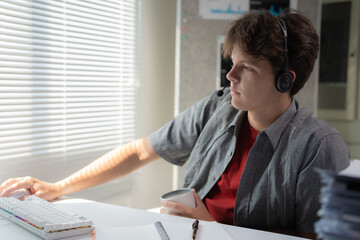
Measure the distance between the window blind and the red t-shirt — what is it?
2.39ft

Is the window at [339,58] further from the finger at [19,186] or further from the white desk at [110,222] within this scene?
the finger at [19,186]

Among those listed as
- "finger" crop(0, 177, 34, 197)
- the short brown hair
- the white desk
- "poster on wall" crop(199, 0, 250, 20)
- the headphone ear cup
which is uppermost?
"poster on wall" crop(199, 0, 250, 20)

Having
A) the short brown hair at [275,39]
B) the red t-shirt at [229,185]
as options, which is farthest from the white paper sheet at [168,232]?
the short brown hair at [275,39]

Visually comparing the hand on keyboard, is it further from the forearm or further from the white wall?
the white wall

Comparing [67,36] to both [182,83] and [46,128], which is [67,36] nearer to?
[46,128]

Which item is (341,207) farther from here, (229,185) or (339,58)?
(339,58)

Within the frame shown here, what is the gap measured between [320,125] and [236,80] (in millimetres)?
277

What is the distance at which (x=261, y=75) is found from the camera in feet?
3.50

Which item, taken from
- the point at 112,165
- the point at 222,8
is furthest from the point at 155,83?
the point at 112,165

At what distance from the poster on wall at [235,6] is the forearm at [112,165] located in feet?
2.82

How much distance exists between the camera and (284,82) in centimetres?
105

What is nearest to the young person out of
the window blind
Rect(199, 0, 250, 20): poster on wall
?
the window blind

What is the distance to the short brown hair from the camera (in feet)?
3.38

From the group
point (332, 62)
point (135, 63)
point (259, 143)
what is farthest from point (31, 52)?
point (332, 62)
